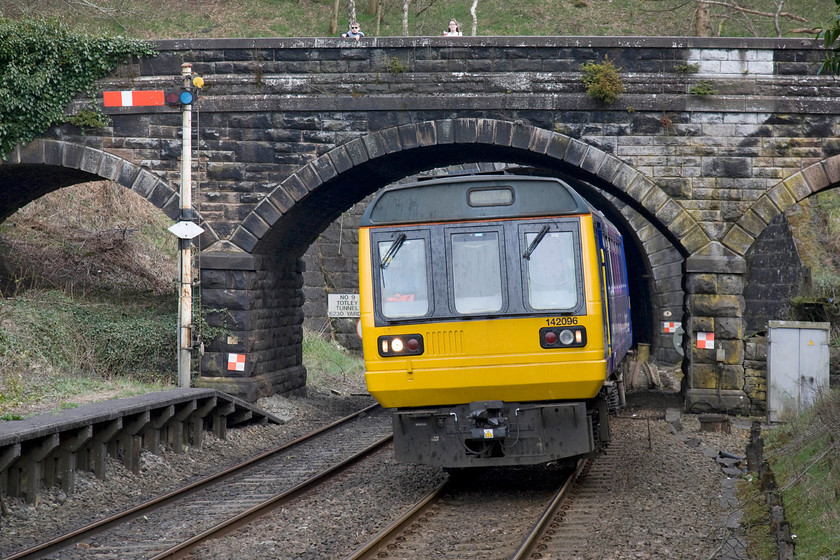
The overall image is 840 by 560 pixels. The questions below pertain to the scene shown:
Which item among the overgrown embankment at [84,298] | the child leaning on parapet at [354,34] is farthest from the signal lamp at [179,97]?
the overgrown embankment at [84,298]

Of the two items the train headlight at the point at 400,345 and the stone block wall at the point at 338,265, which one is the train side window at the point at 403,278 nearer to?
the train headlight at the point at 400,345

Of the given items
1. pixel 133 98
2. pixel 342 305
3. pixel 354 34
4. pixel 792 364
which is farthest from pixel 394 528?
pixel 342 305

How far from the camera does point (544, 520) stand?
7621 millimetres

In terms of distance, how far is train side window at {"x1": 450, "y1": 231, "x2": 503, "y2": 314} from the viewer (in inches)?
336

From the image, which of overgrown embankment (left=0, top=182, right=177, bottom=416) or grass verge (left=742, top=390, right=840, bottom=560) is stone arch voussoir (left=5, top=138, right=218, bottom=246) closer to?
overgrown embankment (left=0, top=182, right=177, bottom=416)

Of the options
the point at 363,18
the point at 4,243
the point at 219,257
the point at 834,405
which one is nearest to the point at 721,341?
the point at 834,405

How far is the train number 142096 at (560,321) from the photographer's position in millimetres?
8391

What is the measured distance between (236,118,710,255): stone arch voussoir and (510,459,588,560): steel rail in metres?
6.46

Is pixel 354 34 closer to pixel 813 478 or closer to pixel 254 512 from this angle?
pixel 254 512

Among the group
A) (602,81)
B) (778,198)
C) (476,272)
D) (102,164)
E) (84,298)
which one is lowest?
(476,272)

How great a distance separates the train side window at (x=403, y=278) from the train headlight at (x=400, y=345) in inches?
7.9

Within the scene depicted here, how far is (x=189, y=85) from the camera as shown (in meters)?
14.0

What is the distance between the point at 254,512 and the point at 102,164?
9.15 meters

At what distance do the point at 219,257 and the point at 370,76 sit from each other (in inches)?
158
